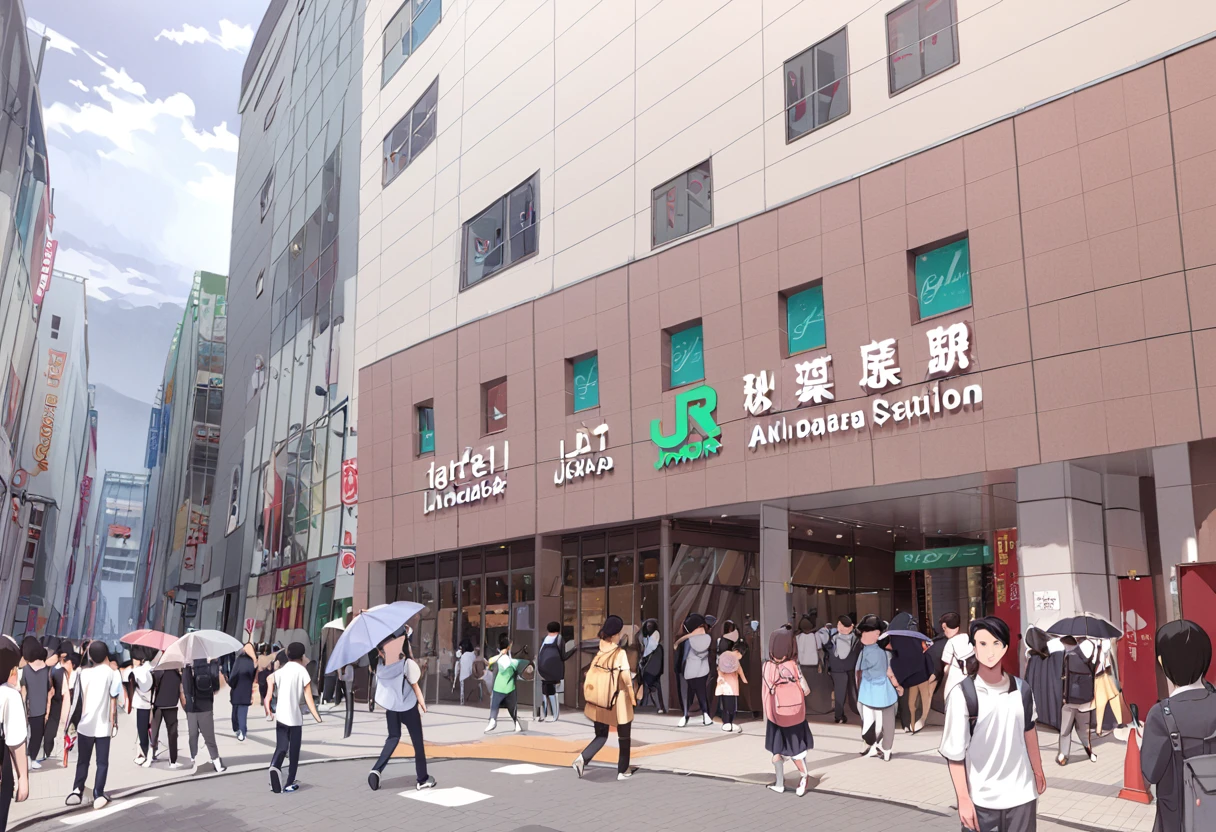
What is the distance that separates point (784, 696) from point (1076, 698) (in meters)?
3.72

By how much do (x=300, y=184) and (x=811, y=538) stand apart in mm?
33536

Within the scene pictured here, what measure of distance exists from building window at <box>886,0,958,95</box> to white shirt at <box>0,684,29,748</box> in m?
16.0

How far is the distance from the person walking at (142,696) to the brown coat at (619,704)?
704cm

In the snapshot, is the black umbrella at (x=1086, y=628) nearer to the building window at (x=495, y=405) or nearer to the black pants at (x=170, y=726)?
the black pants at (x=170, y=726)

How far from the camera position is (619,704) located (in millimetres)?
12305

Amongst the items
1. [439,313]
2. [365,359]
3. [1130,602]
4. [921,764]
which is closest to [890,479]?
[1130,602]

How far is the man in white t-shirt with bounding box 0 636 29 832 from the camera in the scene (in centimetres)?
798

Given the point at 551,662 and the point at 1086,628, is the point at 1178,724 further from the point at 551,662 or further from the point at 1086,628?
the point at 551,662

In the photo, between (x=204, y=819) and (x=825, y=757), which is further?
(x=825, y=757)

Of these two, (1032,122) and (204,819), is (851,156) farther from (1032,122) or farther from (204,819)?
(204,819)

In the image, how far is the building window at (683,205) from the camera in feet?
71.5

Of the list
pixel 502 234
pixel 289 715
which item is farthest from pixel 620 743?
pixel 502 234

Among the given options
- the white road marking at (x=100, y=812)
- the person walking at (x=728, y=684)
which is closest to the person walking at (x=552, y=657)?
the person walking at (x=728, y=684)

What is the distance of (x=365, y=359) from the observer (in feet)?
109
